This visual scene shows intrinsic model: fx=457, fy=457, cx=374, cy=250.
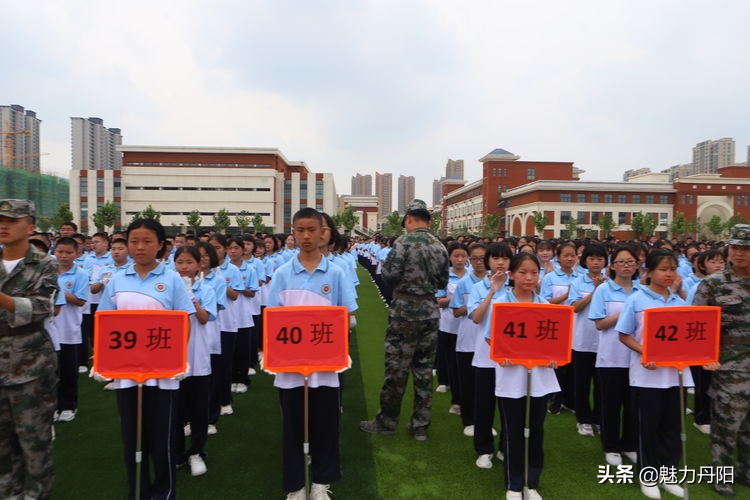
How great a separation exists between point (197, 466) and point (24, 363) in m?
1.51

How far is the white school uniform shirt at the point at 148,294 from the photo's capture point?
9.64 feet

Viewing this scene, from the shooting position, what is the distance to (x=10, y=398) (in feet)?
9.29

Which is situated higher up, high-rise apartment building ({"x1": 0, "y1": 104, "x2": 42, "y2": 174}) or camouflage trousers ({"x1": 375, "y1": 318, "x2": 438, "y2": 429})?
high-rise apartment building ({"x1": 0, "y1": 104, "x2": 42, "y2": 174})

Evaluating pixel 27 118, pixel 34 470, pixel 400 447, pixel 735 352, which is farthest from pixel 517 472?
pixel 27 118

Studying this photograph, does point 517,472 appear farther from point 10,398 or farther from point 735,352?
point 10,398

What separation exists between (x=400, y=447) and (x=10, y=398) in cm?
298

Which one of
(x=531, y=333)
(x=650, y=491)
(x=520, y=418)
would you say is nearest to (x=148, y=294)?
(x=531, y=333)

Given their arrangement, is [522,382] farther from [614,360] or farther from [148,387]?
[148,387]

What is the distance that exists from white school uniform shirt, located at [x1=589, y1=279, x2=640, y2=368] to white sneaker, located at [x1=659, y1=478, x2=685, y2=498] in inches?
35.4

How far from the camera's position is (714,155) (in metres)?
118

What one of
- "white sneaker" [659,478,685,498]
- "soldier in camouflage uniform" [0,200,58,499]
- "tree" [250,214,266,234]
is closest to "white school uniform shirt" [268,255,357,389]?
"soldier in camouflage uniform" [0,200,58,499]

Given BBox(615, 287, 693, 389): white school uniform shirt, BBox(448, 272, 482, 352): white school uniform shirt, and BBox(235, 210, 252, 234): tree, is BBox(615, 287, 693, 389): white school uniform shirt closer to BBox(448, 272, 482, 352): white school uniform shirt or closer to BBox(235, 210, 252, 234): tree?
BBox(448, 272, 482, 352): white school uniform shirt

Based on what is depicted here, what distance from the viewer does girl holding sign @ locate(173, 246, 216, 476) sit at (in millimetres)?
3701

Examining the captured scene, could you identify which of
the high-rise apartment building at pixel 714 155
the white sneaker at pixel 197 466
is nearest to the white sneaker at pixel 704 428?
the white sneaker at pixel 197 466
